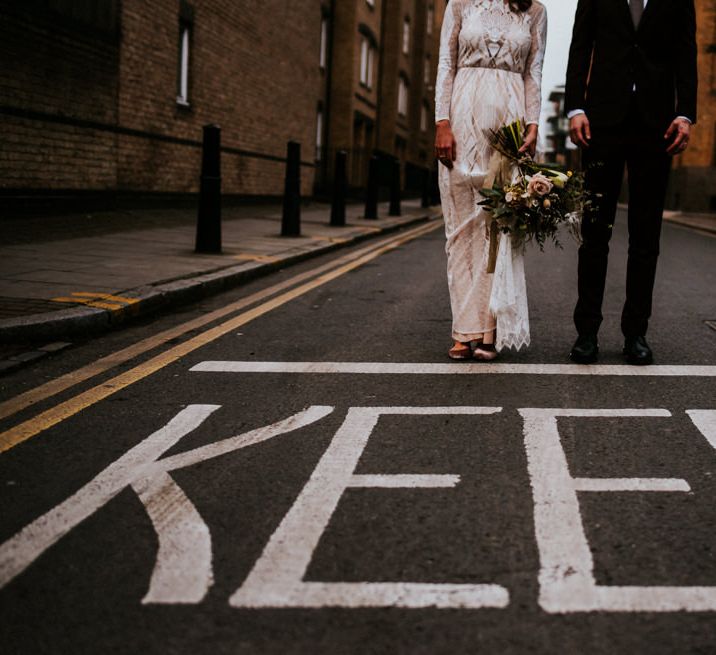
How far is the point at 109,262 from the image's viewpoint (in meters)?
8.19

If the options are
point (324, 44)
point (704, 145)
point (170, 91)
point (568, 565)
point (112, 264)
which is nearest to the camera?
point (568, 565)

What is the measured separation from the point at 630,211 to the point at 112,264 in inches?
182

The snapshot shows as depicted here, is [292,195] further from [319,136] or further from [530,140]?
[319,136]

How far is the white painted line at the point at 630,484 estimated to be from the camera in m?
3.00

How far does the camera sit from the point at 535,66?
16.3 ft

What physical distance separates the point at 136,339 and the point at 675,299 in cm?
446

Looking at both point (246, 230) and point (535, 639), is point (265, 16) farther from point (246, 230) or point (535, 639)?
point (535, 639)

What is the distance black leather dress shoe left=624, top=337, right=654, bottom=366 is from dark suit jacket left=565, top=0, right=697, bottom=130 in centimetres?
112

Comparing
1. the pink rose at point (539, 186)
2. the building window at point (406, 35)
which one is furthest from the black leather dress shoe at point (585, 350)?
the building window at point (406, 35)

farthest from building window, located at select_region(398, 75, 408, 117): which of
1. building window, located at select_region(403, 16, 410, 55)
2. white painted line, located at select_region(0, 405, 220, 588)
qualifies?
white painted line, located at select_region(0, 405, 220, 588)

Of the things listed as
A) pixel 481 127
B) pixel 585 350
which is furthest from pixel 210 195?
pixel 585 350

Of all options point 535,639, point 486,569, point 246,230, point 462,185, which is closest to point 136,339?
point 462,185

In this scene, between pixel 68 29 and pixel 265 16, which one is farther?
pixel 265 16

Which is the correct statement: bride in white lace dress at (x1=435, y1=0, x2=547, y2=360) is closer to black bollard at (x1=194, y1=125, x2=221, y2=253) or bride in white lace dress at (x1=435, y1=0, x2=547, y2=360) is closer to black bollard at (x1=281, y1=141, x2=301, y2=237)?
black bollard at (x1=194, y1=125, x2=221, y2=253)
